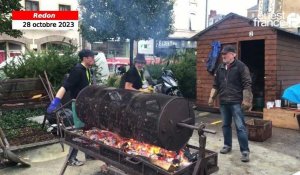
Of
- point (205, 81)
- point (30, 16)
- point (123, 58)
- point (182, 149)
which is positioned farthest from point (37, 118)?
point (123, 58)

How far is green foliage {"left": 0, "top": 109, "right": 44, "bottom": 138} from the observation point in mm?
7035

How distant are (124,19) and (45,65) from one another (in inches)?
111

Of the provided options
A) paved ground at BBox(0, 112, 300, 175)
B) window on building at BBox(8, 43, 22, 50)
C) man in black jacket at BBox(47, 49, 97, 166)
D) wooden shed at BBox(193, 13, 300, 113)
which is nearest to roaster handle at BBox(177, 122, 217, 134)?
paved ground at BBox(0, 112, 300, 175)

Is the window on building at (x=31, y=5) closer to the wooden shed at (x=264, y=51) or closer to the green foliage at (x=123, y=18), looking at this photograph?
the green foliage at (x=123, y=18)

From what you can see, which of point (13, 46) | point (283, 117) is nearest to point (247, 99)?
point (283, 117)

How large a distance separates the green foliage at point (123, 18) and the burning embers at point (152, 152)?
6.95 meters

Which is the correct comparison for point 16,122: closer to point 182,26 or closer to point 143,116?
point 143,116

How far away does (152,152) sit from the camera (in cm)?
363

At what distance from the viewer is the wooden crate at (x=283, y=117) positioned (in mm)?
7785

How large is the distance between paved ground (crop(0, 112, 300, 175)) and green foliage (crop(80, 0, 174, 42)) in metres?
5.09

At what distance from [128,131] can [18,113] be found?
5.90 m

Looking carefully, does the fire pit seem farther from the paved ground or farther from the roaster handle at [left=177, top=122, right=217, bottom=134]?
the paved ground

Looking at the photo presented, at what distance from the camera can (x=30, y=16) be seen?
23.2 feet

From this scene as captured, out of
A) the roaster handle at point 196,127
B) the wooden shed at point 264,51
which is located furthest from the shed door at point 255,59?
the roaster handle at point 196,127
